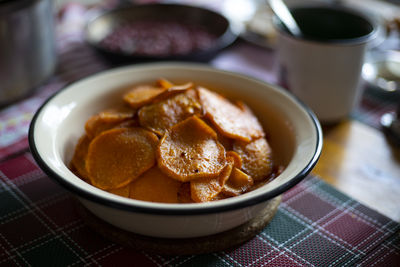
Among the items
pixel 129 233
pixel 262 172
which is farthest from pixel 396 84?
pixel 129 233

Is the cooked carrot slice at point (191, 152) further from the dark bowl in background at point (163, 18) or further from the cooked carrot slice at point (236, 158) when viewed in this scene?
the dark bowl in background at point (163, 18)

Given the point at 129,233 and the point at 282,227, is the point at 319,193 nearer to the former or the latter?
the point at 282,227

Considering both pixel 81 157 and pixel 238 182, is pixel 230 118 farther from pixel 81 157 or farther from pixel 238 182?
pixel 81 157

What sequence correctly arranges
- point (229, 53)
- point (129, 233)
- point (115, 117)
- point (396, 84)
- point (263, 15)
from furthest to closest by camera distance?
point (263, 15), point (229, 53), point (396, 84), point (115, 117), point (129, 233)

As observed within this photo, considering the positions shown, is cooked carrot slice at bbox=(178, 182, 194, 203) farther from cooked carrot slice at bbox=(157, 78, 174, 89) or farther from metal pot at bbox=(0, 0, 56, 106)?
metal pot at bbox=(0, 0, 56, 106)

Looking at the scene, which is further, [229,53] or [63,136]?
[229,53]

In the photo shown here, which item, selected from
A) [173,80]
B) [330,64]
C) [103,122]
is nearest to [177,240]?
[103,122]

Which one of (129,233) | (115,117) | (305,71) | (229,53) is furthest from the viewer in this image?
(229,53)
